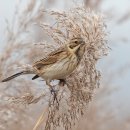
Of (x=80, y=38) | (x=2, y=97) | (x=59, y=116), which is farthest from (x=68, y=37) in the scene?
(x=2, y=97)

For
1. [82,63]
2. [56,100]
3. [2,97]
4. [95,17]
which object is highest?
[95,17]

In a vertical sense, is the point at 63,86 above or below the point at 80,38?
below

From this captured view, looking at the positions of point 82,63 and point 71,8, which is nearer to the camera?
point 82,63

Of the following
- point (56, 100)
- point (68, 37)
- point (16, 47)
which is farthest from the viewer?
point (16, 47)

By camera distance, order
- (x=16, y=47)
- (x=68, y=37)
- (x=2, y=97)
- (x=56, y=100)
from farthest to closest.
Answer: (x=16, y=47) < (x=2, y=97) < (x=68, y=37) < (x=56, y=100)

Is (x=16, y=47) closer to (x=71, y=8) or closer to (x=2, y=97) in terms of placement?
(x=2, y=97)
